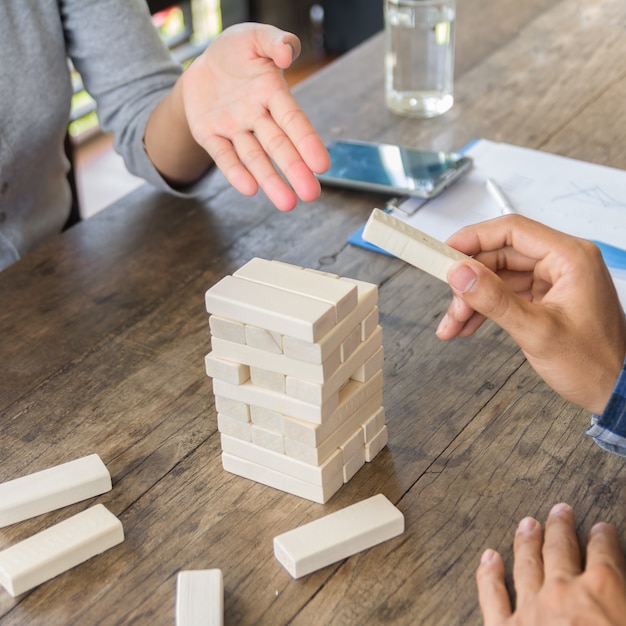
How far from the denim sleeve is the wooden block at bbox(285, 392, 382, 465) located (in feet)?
0.71

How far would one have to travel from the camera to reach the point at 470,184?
1300 mm

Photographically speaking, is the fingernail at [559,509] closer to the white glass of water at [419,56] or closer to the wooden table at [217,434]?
the wooden table at [217,434]

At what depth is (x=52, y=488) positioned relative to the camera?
2.63 feet

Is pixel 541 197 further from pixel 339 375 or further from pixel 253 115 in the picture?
pixel 339 375

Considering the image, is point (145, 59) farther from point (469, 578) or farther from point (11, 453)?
point (469, 578)

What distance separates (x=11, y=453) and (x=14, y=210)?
63 cm

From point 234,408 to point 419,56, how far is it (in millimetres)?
919

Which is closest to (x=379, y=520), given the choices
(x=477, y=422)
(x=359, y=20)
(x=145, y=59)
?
(x=477, y=422)

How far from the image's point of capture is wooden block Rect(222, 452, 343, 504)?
0.80 m

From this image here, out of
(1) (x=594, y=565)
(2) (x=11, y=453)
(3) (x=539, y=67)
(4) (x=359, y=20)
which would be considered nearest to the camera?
(1) (x=594, y=565)

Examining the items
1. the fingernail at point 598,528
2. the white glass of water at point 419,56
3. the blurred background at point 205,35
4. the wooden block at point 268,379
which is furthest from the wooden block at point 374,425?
the blurred background at point 205,35

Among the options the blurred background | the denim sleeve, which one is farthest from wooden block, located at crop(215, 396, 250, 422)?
the blurred background

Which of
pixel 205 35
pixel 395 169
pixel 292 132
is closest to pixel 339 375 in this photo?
pixel 292 132

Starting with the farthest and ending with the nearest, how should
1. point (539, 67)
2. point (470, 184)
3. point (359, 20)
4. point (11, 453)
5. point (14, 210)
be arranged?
point (359, 20) < point (539, 67) < point (14, 210) < point (470, 184) < point (11, 453)
